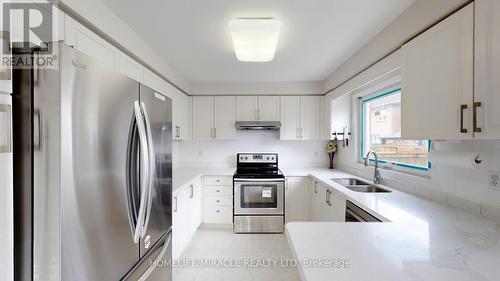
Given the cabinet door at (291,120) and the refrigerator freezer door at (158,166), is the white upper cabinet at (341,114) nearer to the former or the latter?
the cabinet door at (291,120)

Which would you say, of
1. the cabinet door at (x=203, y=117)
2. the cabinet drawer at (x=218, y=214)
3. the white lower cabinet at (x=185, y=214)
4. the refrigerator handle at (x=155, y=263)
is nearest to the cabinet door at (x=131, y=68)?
the white lower cabinet at (x=185, y=214)

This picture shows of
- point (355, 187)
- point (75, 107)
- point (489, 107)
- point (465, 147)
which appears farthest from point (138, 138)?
point (355, 187)

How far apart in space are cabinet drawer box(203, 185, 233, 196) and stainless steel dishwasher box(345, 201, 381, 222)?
5.80 ft

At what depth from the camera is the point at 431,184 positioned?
1714 millimetres

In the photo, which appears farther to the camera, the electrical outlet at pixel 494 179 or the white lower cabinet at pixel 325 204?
the white lower cabinet at pixel 325 204

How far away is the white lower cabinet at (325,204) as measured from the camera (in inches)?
84.2

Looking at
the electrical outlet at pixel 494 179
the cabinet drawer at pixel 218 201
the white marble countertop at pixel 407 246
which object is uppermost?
the electrical outlet at pixel 494 179

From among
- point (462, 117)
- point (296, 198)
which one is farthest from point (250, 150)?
point (462, 117)

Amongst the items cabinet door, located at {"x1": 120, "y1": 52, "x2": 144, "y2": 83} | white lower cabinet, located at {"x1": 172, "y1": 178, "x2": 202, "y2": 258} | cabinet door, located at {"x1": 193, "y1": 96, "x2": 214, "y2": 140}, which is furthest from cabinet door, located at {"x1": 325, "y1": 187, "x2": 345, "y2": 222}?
cabinet door, located at {"x1": 120, "y1": 52, "x2": 144, "y2": 83}

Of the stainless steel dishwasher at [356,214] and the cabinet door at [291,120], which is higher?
the cabinet door at [291,120]

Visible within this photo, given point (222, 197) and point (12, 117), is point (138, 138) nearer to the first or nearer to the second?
point (12, 117)

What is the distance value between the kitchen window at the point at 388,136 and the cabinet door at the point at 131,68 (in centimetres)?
255

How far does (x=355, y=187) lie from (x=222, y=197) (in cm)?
185

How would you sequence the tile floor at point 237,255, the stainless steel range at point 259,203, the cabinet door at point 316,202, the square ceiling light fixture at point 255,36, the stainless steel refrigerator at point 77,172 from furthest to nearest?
the stainless steel range at point 259,203, the cabinet door at point 316,202, the tile floor at point 237,255, the square ceiling light fixture at point 255,36, the stainless steel refrigerator at point 77,172
